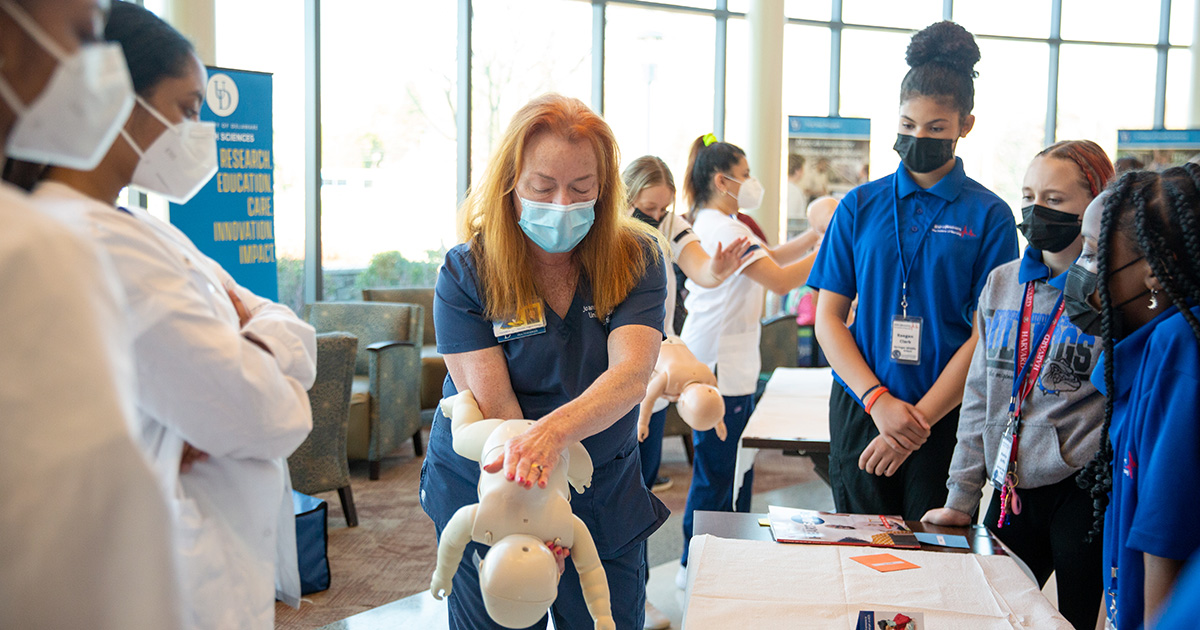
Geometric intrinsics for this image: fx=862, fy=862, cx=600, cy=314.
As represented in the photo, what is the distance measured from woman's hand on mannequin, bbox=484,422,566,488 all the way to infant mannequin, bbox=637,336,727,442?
91 cm

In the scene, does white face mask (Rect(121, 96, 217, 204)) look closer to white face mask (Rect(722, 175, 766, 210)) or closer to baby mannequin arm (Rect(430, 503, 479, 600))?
baby mannequin arm (Rect(430, 503, 479, 600))

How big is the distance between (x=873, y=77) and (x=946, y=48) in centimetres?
791

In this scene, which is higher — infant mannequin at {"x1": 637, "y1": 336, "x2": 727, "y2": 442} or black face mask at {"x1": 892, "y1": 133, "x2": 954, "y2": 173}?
black face mask at {"x1": 892, "y1": 133, "x2": 954, "y2": 173}

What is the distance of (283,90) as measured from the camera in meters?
6.70

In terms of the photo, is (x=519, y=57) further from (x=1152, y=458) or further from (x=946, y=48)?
(x=1152, y=458)

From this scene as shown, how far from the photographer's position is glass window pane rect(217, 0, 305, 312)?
21.0 ft

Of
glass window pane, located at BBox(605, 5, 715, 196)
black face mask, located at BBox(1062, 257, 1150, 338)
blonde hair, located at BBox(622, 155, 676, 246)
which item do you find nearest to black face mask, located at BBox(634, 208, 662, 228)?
blonde hair, located at BBox(622, 155, 676, 246)

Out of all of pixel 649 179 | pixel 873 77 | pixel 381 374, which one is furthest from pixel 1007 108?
pixel 649 179

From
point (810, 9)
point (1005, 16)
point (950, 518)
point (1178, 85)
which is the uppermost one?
point (1005, 16)

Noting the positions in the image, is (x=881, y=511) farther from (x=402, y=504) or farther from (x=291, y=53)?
(x=291, y=53)

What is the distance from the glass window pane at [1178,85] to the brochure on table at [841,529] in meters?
10.8

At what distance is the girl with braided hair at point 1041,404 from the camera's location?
1767 mm

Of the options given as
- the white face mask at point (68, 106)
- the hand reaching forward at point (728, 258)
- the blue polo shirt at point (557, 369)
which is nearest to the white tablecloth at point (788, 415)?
the hand reaching forward at point (728, 258)

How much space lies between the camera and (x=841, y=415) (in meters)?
2.28
